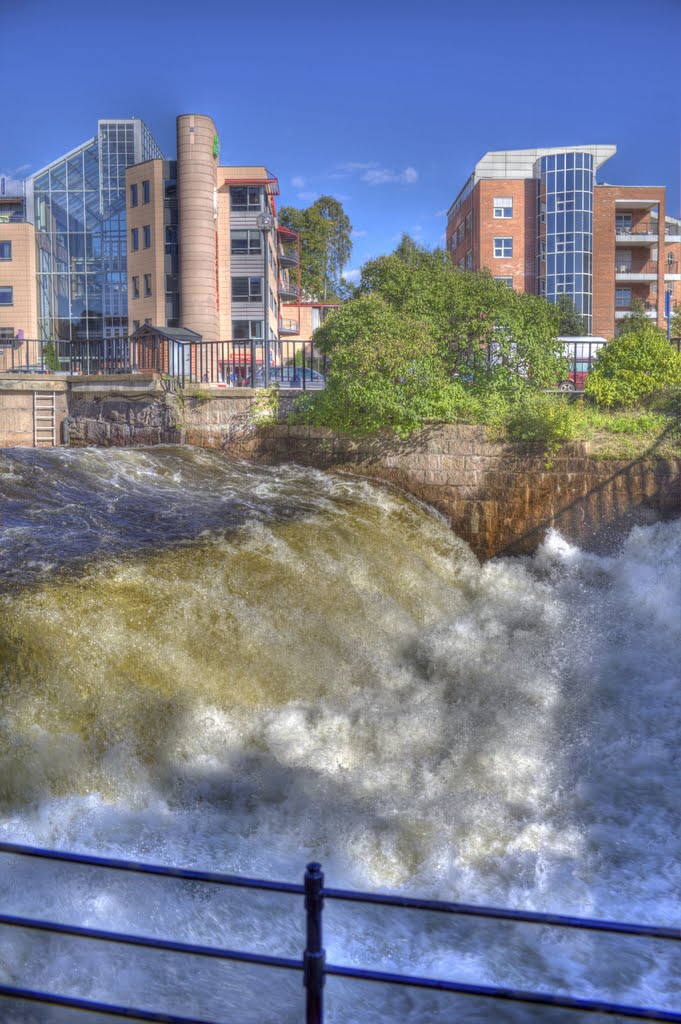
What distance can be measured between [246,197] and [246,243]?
2562 mm

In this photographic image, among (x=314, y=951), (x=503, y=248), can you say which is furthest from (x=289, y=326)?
(x=314, y=951)

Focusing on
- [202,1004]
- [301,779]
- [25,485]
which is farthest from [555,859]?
[25,485]

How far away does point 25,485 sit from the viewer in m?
11.7

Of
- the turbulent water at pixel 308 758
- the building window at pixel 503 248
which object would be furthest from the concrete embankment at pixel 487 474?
the building window at pixel 503 248

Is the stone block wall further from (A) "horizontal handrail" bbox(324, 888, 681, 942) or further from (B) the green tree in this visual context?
(A) "horizontal handrail" bbox(324, 888, 681, 942)

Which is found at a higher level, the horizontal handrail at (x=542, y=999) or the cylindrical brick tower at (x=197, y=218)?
the cylindrical brick tower at (x=197, y=218)

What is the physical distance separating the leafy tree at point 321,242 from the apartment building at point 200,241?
57.2 ft

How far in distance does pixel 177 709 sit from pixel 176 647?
2.37 ft

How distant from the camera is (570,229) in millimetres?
56156

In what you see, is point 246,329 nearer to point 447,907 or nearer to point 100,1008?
point 100,1008

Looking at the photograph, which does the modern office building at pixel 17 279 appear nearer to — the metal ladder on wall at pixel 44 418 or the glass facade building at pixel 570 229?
the glass facade building at pixel 570 229

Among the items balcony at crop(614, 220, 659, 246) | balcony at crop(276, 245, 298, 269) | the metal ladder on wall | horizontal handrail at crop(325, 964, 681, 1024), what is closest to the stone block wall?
the metal ladder on wall

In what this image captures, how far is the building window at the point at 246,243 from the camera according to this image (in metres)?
47.0

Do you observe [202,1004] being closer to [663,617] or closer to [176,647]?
[176,647]
